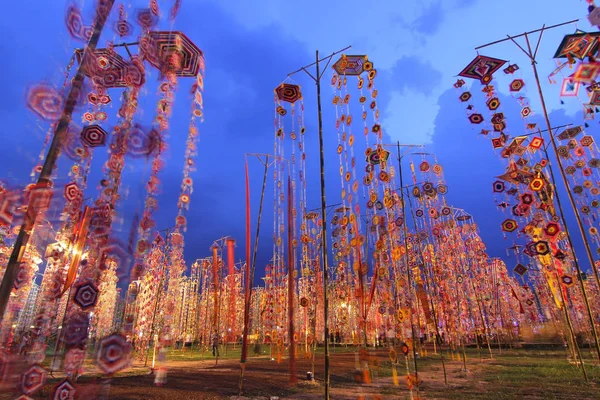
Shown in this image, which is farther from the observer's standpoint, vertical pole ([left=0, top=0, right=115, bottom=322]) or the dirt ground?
the dirt ground

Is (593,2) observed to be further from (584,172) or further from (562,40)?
(584,172)

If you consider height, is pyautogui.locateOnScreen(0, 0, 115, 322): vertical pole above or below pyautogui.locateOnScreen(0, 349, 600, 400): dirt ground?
above

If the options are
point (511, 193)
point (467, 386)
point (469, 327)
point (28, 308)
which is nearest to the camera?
point (467, 386)

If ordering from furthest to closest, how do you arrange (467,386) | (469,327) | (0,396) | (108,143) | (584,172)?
(469,327), (584,172), (467,386), (0,396), (108,143)

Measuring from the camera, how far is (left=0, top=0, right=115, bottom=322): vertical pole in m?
3.21

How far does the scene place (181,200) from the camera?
31.6 ft

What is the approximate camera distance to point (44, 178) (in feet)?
11.8

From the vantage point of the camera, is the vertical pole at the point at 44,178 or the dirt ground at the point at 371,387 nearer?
the vertical pole at the point at 44,178

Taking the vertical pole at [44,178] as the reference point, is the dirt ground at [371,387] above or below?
below

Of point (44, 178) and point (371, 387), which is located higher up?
point (44, 178)

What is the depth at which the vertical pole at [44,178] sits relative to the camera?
3.21 metres

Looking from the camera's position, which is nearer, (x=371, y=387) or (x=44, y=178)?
(x=44, y=178)

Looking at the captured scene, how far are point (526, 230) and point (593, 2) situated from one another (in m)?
6.90

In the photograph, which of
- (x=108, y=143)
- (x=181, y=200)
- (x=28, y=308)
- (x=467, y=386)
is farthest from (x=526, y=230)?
(x=28, y=308)
